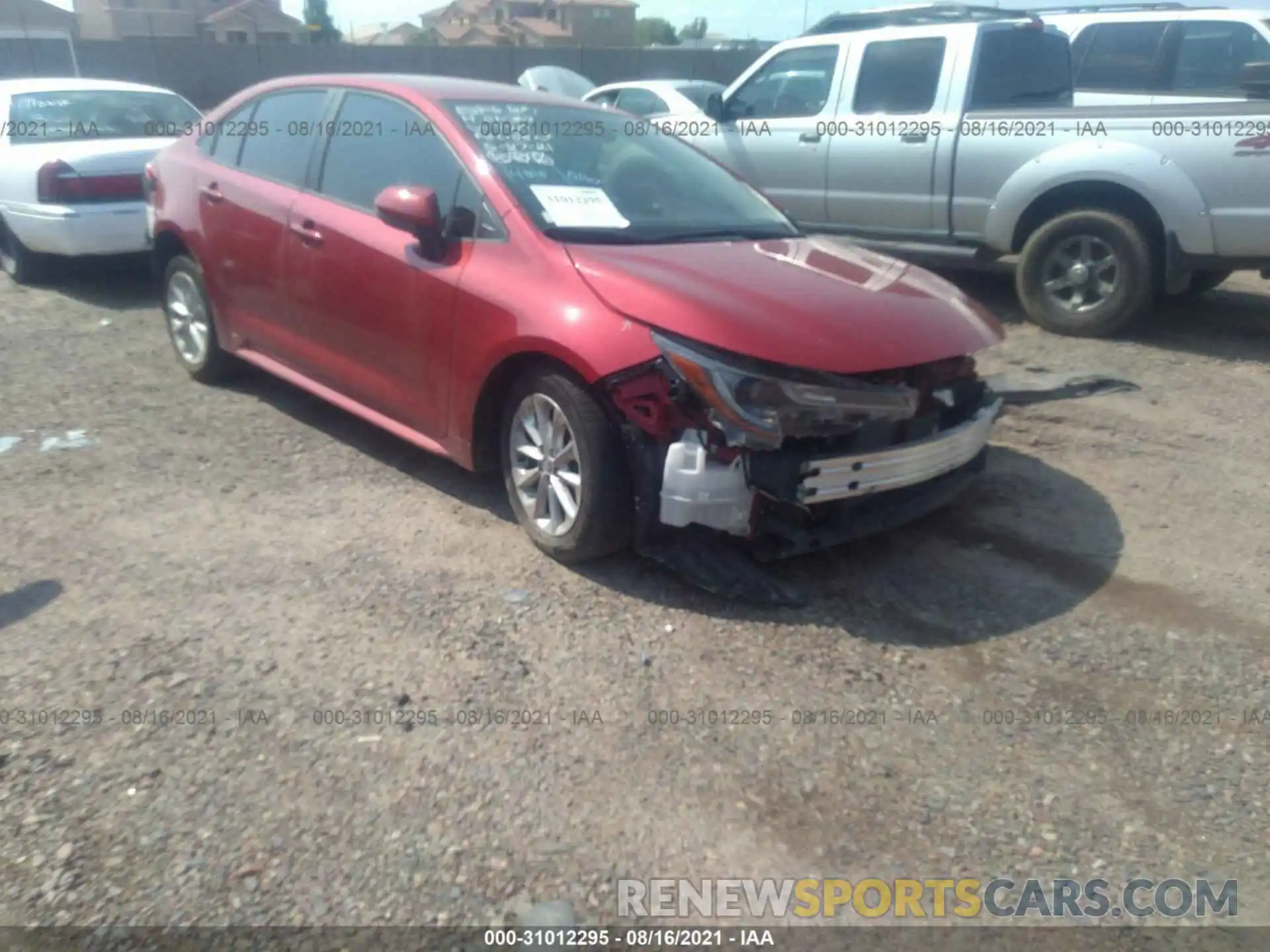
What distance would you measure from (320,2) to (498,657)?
197 feet

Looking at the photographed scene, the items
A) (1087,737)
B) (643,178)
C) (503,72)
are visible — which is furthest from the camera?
(503,72)

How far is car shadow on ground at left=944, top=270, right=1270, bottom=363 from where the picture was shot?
7.30 m

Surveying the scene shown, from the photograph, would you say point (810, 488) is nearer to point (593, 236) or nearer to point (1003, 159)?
point (593, 236)

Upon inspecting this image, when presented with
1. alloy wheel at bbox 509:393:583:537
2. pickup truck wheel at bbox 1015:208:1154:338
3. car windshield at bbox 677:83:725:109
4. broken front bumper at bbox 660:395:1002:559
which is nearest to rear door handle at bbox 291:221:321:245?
alloy wheel at bbox 509:393:583:537

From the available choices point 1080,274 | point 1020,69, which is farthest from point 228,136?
point 1020,69

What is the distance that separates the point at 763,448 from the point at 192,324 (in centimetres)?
374

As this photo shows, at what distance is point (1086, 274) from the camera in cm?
732

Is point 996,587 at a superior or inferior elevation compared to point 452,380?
inferior

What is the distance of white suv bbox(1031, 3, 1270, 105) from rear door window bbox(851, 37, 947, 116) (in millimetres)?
1721

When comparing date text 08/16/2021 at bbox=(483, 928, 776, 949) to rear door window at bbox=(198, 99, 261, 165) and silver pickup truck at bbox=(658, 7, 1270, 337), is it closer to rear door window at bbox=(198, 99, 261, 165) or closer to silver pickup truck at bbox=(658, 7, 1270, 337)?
rear door window at bbox=(198, 99, 261, 165)

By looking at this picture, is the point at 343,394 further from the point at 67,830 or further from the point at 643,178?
the point at 67,830

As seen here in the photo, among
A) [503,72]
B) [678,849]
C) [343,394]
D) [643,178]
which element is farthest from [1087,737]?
[503,72]

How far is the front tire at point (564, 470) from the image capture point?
150 inches

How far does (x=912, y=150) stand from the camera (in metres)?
7.94
